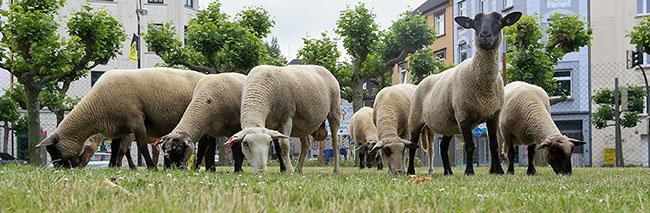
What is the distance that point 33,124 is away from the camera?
1625cm

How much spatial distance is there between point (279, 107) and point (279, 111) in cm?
7

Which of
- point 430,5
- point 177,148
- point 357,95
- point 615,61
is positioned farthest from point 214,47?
point 430,5

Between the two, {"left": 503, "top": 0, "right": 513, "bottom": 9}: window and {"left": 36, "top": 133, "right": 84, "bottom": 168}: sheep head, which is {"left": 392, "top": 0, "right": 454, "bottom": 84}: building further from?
{"left": 36, "top": 133, "right": 84, "bottom": 168}: sheep head

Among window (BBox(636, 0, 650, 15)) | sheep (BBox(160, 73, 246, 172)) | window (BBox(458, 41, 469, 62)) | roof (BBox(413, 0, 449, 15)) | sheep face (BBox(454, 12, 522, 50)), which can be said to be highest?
roof (BBox(413, 0, 449, 15))

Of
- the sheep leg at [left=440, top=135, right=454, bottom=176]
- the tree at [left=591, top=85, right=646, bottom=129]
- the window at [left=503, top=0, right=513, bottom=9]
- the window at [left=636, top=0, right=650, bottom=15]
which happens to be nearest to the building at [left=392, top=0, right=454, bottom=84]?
the window at [left=503, top=0, right=513, bottom=9]

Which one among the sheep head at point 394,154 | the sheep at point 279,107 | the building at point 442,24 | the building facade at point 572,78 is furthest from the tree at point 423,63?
the sheep head at point 394,154

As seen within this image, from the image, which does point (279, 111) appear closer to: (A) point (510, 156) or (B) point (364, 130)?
(A) point (510, 156)

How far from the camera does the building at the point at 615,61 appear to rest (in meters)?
34.1

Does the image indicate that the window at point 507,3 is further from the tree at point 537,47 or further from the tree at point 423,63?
the tree at point 537,47

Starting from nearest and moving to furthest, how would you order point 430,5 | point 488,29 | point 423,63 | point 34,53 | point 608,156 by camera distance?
1. point 488,29
2. point 34,53
3. point 423,63
4. point 608,156
5. point 430,5

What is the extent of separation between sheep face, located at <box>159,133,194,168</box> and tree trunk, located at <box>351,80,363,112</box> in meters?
15.9

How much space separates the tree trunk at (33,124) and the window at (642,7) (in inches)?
1266

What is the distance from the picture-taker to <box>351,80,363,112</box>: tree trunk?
2414cm

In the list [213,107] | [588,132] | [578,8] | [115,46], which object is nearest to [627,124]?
[588,132]
